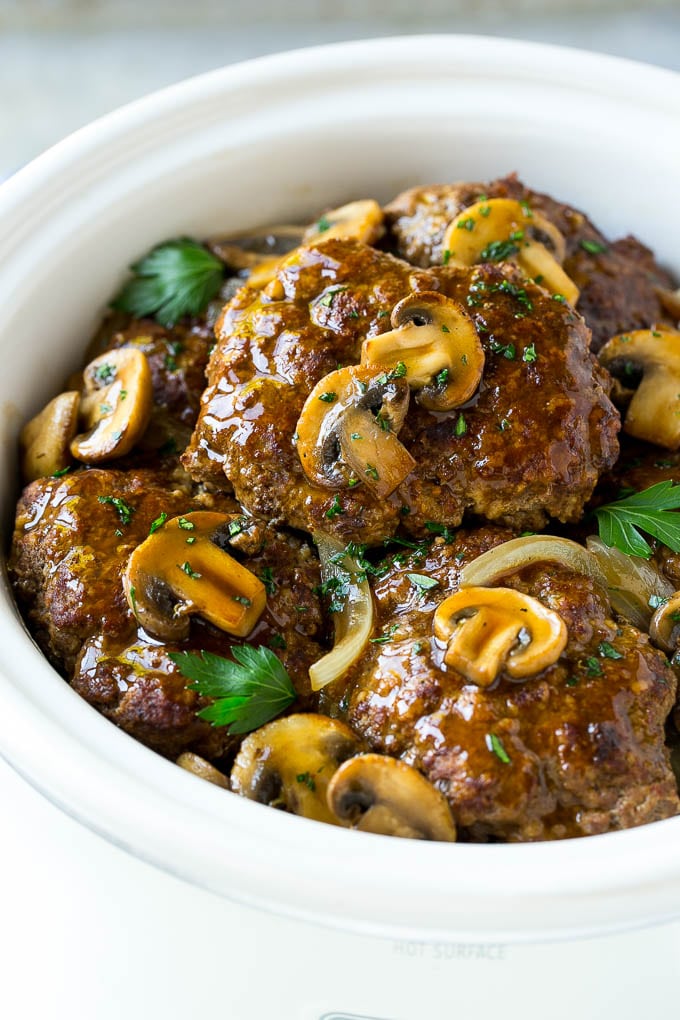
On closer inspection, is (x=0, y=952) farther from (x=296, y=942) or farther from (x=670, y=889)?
(x=670, y=889)

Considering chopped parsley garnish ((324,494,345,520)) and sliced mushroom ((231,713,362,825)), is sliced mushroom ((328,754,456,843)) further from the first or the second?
chopped parsley garnish ((324,494,345,520))

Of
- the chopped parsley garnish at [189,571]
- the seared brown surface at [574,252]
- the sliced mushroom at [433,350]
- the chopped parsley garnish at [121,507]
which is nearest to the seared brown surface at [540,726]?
the chopped parsley garnish at [189,571]

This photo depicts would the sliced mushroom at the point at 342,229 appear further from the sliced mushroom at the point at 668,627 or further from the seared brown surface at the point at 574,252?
the sliced mushroom at the point at 668,627

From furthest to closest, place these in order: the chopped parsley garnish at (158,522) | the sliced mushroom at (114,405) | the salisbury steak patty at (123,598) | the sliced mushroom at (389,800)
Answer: the sliced mushroom at (114,405), the chopped parsley garnish at (158,522), the salisbury steak patty at (123,598), the sliced mushroom at (389,800)

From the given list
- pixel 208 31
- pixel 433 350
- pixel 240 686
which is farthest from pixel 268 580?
pixel 208 31

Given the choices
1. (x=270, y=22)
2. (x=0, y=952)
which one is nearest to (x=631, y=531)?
(x=0, y=952)

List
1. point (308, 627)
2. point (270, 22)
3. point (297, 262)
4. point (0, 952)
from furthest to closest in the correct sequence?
point (270, 22) → point (297, 262) → point (308, 627) → point (0, 952)

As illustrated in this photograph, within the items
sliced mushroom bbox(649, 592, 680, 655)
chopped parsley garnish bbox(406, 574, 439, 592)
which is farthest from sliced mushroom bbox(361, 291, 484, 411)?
sliced mushroom bbox(649, 592, 680, 655)
